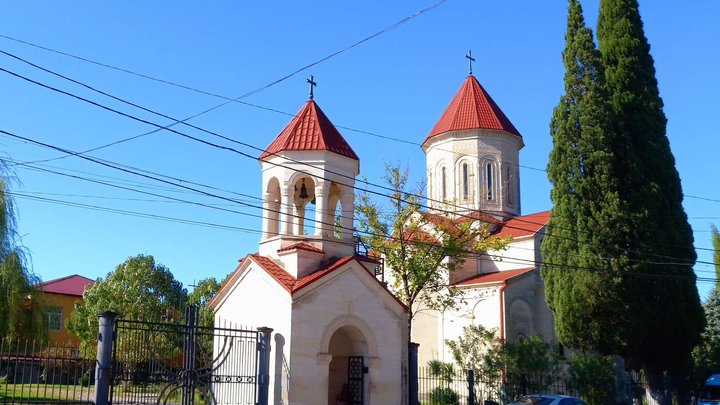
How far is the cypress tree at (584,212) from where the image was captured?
18.8 meters

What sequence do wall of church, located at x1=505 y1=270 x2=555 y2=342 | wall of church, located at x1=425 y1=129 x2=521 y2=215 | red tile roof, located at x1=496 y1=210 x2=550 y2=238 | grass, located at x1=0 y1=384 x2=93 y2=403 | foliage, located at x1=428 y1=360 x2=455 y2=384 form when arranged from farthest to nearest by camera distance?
wall of church, located at x1=425 y1=129 x2=521 y2=215 < red tile roof, located at x1=496 y1=210 x2=550 y2=238 < wall of church, located at x1=505 y1=270 x2=555 y2=342 < foliage, located at x1=428 y1=360 x2=455 y2=384 < grass, located at x1=0 y1=384 x2=93 y2=403

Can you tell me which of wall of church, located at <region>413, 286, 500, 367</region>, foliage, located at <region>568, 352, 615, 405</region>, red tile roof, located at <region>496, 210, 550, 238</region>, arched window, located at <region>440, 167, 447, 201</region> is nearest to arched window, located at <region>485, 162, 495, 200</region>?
red tile roof, located at <region>496, 210, 550, 238</region>

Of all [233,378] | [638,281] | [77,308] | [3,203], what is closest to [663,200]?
[638,281]

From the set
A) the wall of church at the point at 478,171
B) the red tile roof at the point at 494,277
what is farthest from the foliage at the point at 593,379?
the wall of church at the point at 478,171

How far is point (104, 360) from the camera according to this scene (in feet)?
40.1

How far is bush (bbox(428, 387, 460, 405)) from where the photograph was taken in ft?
64.1

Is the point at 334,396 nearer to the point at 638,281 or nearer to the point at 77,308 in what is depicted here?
the point at 638,281

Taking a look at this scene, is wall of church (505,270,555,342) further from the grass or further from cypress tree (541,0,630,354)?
the grass

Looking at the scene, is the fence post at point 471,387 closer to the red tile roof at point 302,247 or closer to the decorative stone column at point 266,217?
the red tile roof at point 302,247

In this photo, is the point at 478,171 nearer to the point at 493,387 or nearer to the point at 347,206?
the point at 493,387

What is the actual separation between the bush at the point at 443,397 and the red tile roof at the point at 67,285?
30099 millimetres

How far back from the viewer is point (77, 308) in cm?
3525

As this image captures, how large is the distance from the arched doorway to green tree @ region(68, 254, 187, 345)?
17.1 meters

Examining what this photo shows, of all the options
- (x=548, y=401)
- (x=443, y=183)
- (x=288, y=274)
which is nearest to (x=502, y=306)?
(x=443, y=183)
